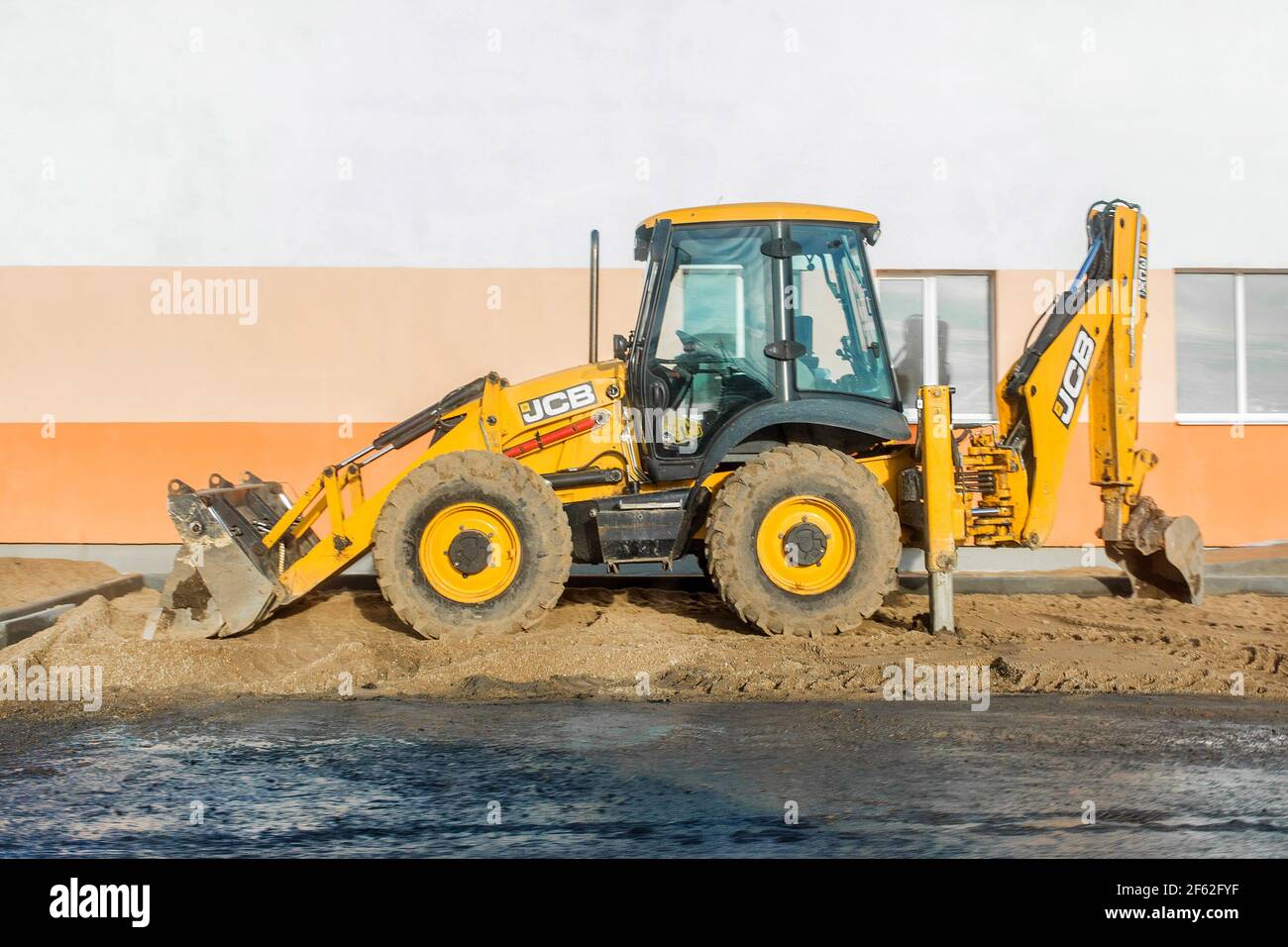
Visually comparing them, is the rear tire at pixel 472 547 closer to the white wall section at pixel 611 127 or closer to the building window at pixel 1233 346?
the white wall section at pixel 611 127

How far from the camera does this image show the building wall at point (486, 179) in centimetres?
1298

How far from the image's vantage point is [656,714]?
6.93 meters

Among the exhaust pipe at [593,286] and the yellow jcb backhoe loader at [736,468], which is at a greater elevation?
the exhaust pipe at [593,286]

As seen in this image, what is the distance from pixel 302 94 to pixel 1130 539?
27.9 ft

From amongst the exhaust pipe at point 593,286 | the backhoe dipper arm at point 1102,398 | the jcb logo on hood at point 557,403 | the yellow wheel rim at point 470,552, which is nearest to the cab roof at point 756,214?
the exhaust pipe at point 593,286

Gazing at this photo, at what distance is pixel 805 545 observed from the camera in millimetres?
8938

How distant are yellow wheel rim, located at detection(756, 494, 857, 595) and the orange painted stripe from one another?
15.1 ft

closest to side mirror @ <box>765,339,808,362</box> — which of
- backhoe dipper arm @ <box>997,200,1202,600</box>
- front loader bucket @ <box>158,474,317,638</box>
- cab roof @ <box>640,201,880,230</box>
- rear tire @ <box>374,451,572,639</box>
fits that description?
cab roof @ <box>640,201,880,230</box>

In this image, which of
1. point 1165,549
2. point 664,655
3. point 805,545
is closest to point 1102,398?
point 1165,549

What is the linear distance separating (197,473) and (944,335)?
23.3 feet

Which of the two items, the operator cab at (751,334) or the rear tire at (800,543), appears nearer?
the rear tire at (800,543)

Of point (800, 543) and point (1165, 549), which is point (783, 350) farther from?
point (1165, 549)

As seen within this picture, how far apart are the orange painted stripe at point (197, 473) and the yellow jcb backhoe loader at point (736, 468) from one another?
3152 mm

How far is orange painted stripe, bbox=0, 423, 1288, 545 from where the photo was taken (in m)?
Answer: 12.9
